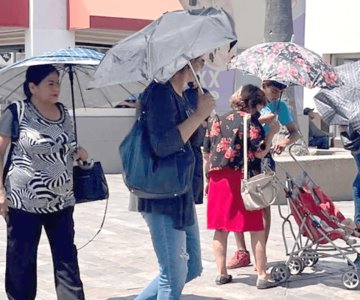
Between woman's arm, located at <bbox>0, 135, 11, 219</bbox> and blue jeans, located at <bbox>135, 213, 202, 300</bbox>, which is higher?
woman's arm, located at <bbox>0, 135, 11, 219</bbox>

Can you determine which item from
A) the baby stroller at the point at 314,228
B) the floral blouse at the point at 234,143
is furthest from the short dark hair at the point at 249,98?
the baby stroller at the point at 314,228

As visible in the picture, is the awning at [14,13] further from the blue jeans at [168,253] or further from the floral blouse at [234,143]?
the blue jeans at [168,253]

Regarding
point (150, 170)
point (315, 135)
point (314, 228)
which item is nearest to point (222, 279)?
point (314, 228)

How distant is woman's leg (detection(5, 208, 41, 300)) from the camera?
16.7 feet

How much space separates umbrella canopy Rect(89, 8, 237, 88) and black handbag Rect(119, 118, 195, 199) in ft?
0.96

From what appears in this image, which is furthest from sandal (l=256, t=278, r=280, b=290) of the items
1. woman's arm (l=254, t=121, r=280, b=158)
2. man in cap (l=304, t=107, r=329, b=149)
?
man in cap (l=304, t=107, r=329, b=149)

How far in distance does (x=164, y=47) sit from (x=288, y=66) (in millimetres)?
1782

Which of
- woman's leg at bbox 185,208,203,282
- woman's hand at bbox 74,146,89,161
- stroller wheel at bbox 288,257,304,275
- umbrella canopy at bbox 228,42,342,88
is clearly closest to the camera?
woman's leg at bbox 185,208,203,282

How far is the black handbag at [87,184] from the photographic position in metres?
5.39

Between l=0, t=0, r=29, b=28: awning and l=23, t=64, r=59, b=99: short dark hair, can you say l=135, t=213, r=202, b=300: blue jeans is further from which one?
l=0, t=0, r=29, b=28: awning

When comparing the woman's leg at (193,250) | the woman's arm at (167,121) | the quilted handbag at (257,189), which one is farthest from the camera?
the quilted handbag at (257,189)

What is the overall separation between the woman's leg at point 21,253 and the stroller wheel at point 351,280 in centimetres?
253

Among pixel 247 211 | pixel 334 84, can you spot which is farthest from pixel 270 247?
pixel 334 84

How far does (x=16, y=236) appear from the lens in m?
5.11
